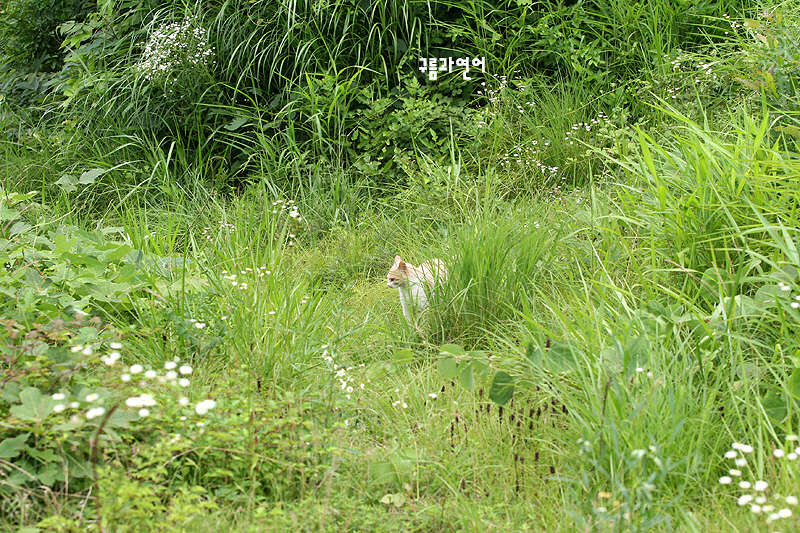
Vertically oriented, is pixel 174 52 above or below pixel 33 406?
above

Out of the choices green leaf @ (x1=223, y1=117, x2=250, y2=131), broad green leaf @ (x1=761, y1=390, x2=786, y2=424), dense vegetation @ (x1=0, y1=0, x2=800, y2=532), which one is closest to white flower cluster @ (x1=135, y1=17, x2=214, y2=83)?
dense vegetation @ (x1=0, y1=0, x2=800, y2=532)

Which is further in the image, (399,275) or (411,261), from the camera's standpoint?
(411,261)

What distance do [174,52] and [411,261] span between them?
8.00 ft

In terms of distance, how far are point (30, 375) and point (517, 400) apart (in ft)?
4.85

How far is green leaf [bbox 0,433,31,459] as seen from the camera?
5.52 ft

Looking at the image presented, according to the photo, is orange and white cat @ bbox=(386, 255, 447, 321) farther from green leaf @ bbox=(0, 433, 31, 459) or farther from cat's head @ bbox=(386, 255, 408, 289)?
green leaf @ bbox=(0, 433, 31, 459)

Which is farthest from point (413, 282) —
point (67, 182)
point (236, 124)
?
point (67, 182)

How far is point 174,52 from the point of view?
15.2 ft

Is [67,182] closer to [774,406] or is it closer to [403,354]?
[403,354]

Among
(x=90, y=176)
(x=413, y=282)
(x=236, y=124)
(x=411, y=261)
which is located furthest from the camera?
(x=236, y=124)

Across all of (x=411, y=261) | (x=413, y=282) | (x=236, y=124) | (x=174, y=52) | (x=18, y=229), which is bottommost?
(x=411, y=261)

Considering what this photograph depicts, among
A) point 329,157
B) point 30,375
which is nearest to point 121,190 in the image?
point 329,157

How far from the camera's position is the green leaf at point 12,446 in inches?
66.2

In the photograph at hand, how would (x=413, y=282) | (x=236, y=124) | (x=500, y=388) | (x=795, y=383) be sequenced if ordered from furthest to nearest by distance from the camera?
(x=236, y=124) → (x=413, y=282) → (x=500, y=388) → (x=795, y=383)
